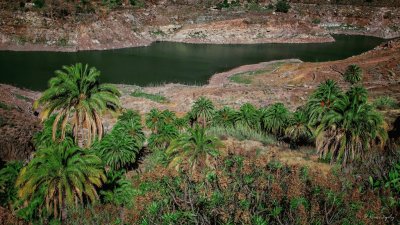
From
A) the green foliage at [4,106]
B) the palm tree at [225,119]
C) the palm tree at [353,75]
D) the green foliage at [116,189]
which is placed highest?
the palm tree at [353,75]

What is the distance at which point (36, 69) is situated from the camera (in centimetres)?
9644

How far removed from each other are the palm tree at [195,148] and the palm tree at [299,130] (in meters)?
15.1

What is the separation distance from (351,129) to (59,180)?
2413cm

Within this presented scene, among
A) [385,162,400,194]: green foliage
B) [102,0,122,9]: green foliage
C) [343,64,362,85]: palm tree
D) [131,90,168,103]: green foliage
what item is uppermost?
[102,0,122,9]: green foliage

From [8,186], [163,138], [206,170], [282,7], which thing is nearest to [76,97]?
[8,186]

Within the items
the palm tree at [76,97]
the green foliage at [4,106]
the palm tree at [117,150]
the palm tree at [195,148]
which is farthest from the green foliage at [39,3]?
the palm tree at [195,148]

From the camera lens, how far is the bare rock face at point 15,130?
139 feet

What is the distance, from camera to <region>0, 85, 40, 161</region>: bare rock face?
4226 cm

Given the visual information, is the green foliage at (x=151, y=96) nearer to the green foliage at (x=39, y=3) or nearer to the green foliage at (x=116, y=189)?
the green foliage at (x=116, y=189)

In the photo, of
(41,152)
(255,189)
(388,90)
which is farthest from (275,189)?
(388,90)

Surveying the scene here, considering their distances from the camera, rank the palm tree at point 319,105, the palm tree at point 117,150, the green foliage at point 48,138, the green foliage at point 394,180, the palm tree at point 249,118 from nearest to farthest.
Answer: the green foliage at point 394,180 → the palm tree at point 117,150 → the green foliage at point 48,138 → the palm tree at point 319,105 → the palm tree at point 249,118

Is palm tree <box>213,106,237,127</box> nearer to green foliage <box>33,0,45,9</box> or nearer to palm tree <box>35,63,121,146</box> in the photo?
palm tree <box>35,63,121,146</box>

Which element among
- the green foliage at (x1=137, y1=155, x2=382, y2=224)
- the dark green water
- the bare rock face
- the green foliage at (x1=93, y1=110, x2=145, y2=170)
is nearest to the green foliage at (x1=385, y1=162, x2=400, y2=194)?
the green foliage at (x1=137, y1=155, x2=382, y2=224)

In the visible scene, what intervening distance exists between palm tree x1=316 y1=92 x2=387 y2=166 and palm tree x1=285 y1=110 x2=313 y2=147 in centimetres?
909
